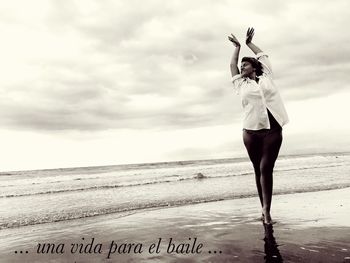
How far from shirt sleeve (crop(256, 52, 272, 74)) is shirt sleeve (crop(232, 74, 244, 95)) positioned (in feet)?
1.23

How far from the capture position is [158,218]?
661cm

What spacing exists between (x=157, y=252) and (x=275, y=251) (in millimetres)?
1315

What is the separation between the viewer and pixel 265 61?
17.3 ft

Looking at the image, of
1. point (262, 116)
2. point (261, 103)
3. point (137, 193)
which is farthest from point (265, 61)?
point (137, 193)

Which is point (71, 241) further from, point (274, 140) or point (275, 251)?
point (274, 140)

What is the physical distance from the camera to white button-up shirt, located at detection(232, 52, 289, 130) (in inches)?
195

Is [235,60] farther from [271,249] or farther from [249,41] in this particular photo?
[271,249]

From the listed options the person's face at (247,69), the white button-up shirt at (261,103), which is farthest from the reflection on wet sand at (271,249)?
the person's face at (247,69)

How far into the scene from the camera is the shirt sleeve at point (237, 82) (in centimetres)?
520

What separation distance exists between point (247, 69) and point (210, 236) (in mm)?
2408

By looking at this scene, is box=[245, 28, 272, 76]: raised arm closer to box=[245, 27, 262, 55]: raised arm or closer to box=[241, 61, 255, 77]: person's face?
box=[245, 27, 262, 55]: raised arm

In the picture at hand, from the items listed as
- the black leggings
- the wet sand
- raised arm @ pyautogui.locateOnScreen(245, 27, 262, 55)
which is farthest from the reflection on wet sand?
raised arm @ pyautogui.locateOnScreen(245, 27, 262, 55)

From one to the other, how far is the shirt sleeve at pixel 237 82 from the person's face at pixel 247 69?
7cm

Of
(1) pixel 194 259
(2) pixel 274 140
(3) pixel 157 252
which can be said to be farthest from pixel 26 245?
(2) pixel 274 140
